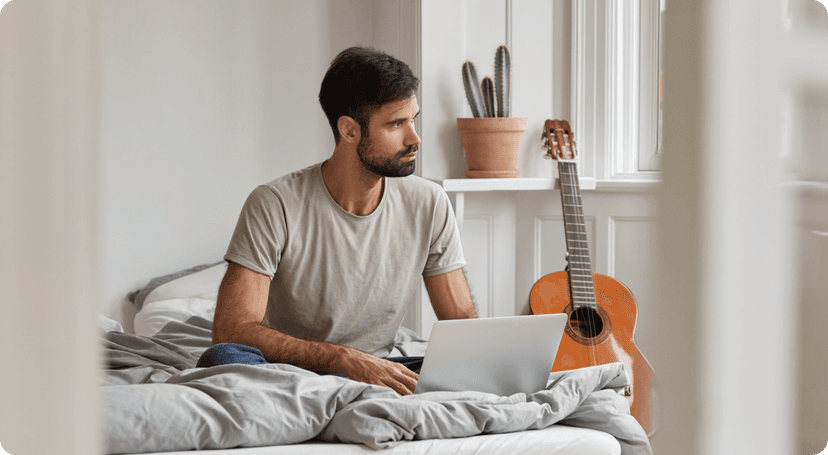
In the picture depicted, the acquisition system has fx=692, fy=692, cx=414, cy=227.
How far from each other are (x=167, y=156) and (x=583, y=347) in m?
2.08

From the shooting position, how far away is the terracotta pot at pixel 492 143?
261 cm

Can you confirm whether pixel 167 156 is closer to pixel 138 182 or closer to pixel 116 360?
pixel 138 182

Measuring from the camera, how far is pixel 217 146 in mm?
3322

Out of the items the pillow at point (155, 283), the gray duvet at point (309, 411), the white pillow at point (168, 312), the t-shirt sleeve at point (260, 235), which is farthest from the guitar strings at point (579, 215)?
the pillow at point (155, 283)

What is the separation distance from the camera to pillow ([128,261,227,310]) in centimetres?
288

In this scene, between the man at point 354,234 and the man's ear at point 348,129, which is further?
the man's ear at point 348,129

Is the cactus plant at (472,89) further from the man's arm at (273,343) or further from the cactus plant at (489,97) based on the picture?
the man's arm at (273,343)

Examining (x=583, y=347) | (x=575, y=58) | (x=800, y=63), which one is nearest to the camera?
(x=800, y=63)

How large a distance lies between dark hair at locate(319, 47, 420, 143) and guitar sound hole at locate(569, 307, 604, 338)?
942 mm

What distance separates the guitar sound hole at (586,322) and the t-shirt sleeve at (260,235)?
1.04 meters

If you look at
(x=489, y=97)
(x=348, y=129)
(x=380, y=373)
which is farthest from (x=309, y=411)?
(x=489, y=97)

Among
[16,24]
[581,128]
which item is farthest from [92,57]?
[581,128]

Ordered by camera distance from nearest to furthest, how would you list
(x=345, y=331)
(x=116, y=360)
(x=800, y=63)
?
1. (x=800, y=63)
2. (x=116, y=360)
3. (x=345, y=331)

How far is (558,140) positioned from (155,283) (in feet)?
5.88
